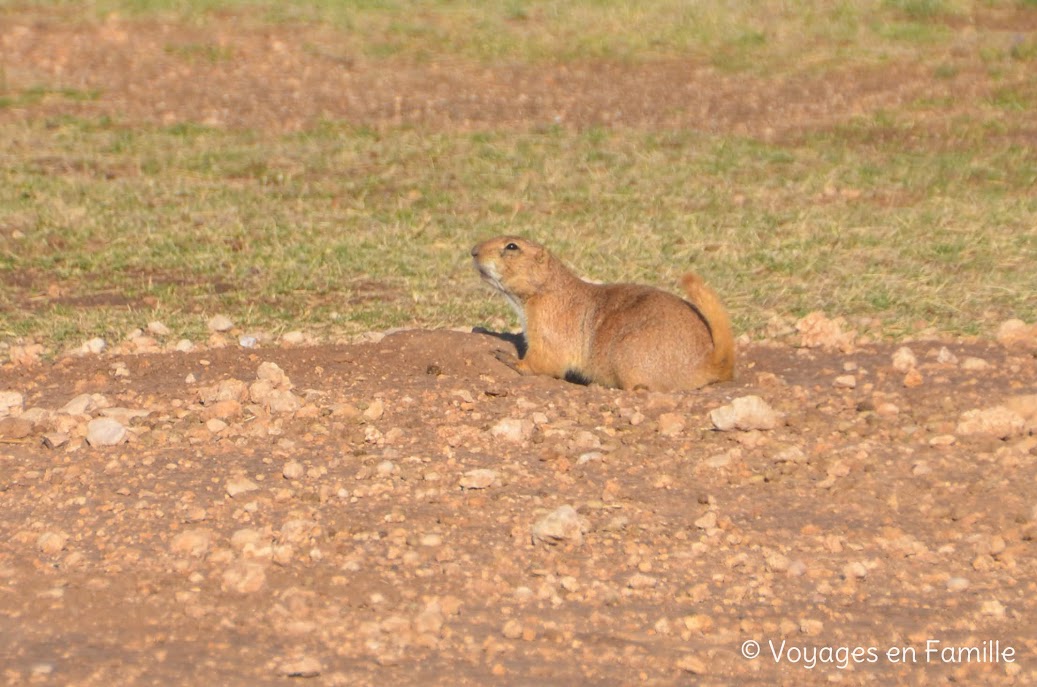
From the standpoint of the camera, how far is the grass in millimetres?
7023

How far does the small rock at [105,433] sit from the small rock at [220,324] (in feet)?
5.75

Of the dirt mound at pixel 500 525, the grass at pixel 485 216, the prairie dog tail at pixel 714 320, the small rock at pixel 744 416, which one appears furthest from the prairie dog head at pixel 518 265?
the small rock at pixel 744 416

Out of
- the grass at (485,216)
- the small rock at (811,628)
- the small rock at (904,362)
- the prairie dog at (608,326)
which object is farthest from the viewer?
the grass at (485,216)

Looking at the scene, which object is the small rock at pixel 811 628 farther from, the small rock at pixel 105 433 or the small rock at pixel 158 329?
the small rock at pixel 158 329

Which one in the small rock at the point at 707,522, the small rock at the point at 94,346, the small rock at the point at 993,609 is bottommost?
the small rock at the point at 94,346

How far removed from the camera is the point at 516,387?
5.34 metres

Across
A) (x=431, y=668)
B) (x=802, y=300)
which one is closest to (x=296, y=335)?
(x=802, y=300)

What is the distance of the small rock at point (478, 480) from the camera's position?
4.44m

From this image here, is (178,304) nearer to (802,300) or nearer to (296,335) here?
(296,335)

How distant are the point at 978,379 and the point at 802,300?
5.58 ft

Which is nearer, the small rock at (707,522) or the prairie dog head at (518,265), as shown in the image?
the small rock at (707,522)

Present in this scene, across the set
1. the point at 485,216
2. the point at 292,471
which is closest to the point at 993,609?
the point at 292,471

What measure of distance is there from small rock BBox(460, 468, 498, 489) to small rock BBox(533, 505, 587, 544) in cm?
33

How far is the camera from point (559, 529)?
162 inches
